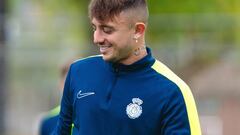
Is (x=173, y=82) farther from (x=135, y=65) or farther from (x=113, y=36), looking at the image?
(x=113, y=36)

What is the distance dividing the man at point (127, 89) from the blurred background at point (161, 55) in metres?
10.4

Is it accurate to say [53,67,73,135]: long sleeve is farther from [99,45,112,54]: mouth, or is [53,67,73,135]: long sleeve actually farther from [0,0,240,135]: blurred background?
[0,0,240,135]: blurred background

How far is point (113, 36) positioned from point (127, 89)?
1.17 feet

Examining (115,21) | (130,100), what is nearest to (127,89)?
(130,100)

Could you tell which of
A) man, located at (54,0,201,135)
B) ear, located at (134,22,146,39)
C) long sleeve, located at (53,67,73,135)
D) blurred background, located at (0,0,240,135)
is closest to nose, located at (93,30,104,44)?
man, located at (54,0,201,135)

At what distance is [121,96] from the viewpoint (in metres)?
6.25

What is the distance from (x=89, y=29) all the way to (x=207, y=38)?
7.12 feet

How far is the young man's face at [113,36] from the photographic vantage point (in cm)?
613

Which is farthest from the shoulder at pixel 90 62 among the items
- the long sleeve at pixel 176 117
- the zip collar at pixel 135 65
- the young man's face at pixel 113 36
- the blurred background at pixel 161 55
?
the blurred background at pixel 161 55

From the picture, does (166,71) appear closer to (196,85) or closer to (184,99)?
(184,99)

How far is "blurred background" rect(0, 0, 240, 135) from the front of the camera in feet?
56.6

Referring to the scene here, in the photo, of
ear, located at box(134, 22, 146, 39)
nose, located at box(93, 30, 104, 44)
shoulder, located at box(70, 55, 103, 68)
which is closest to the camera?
nose, located at box(93, 30, 104, 44)

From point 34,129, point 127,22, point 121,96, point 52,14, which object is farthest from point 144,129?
point 52,14

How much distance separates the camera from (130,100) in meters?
6.22
